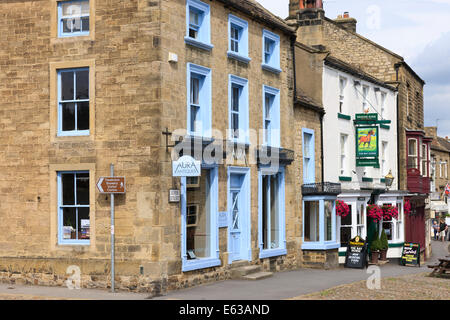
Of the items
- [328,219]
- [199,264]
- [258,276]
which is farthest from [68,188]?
[328,219]

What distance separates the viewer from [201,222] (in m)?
18.6

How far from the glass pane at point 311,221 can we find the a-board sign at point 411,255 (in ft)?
18.5

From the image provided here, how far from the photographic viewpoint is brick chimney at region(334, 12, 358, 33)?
36.9 metres

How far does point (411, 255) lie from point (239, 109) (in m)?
11.6

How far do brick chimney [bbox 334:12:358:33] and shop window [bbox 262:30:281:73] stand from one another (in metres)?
14.8

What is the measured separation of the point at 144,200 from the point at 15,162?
3913mm

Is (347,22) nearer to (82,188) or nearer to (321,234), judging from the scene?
(321,234)

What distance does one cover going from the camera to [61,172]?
17.5 m

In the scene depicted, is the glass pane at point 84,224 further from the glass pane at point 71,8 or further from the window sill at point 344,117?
the window sill at point 344,117

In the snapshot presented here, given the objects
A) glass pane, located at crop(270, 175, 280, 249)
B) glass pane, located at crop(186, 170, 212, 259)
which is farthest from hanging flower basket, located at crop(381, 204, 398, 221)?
glass pane, located at crop(186, 170, 212, 259)

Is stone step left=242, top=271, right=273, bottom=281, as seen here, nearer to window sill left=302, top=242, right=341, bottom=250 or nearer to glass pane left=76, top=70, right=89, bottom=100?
window sill left=302, top=242, right=341, bottom=250

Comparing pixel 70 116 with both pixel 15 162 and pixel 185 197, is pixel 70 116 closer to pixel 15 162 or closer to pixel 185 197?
pixel 15 162
